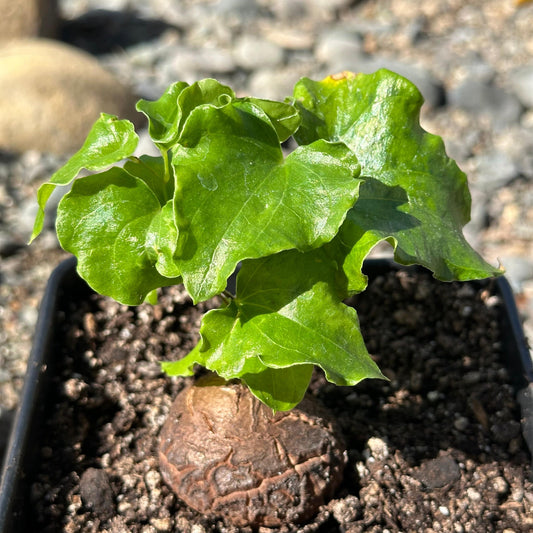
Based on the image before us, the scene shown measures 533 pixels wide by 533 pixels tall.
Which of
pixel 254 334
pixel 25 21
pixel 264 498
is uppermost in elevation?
pixel 254 334

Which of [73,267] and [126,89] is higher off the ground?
[73,267]

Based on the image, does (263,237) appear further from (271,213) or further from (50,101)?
(50,101)

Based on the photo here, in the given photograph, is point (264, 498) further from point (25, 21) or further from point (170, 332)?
point (25, 21)

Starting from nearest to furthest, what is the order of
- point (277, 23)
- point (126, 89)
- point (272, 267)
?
point (272, 267) < point (126, 89) < point (277, 23)

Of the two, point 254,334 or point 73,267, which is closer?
point 254,334

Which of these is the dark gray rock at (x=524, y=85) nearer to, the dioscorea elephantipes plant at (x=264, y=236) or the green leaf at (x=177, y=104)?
the dioscorea elephantipes plant at (x=264, y=236)

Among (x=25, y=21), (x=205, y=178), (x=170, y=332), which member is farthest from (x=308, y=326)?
(x=25, y=21)

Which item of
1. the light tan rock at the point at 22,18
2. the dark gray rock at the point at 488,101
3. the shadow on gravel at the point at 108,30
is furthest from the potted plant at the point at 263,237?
the shadow on gravel at the point at 108,30
